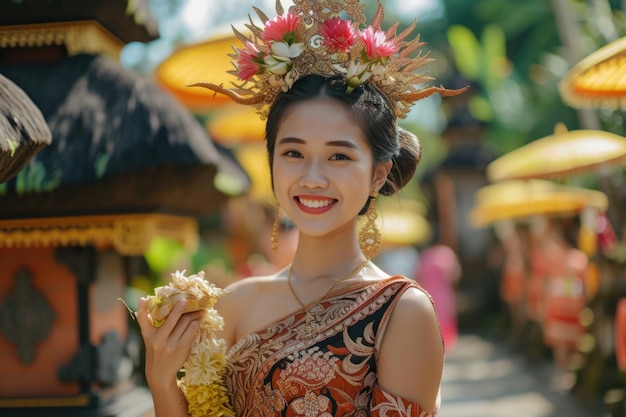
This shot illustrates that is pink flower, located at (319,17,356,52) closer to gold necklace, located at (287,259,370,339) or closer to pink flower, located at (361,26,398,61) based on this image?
pink flower, located at (361,26,398,61)

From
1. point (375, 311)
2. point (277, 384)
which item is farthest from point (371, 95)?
point (277, 384)

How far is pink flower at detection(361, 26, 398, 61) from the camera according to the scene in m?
2.34

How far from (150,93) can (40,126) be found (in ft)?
4.48

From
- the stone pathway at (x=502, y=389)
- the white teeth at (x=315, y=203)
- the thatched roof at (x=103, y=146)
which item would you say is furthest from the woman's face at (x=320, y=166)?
the stone pathway at (x=502, y=389)

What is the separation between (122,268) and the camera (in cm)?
417

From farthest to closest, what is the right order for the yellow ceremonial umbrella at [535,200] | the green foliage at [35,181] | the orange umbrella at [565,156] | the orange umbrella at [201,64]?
the yellow ceremonial umbrella at [535,200]
the orange umbrella at [565,156]
the orange umbrella at [201,64]
the green foliage at [35,181]

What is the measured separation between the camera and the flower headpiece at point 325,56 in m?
2.36

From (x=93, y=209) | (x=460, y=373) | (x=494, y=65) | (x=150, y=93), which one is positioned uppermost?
(x=494, y=65)

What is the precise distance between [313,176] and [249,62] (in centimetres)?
46

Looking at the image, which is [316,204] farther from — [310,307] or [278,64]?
[278,64]

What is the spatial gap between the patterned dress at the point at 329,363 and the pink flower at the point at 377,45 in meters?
0.68

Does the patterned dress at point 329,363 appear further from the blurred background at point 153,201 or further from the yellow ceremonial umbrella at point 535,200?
the yellow ceremonial umbrella at point 535,200

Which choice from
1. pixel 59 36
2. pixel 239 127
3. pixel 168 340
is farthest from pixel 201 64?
pixel 168 340

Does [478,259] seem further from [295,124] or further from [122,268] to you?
[295,124]
